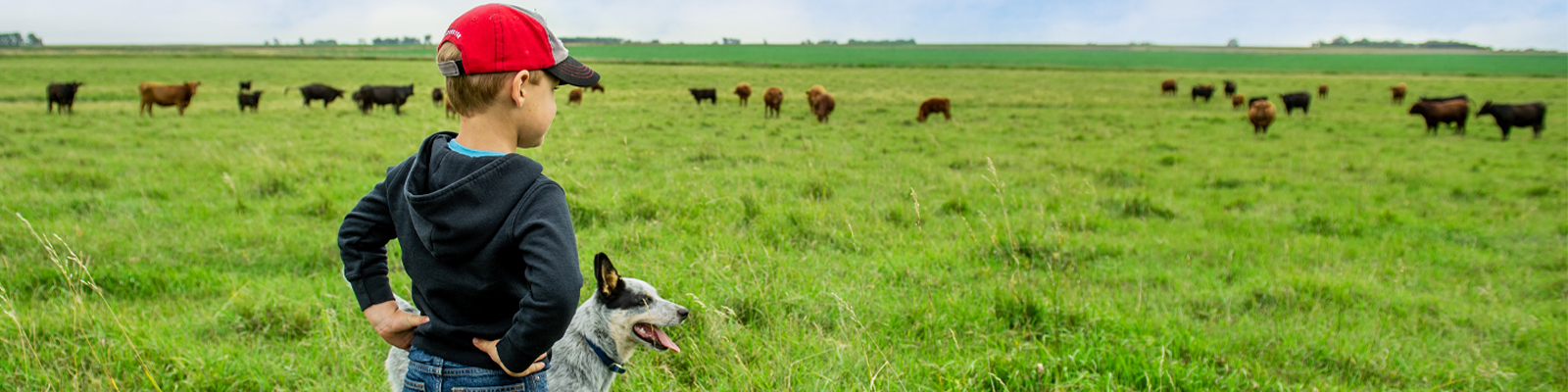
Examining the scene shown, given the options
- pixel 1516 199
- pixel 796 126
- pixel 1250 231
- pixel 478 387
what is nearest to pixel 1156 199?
pixel 1250 231

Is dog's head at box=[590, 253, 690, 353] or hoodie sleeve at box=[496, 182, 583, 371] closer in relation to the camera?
hoodie sleeve at box=[496, 182, 583, 371]

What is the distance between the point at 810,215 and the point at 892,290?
197 cm

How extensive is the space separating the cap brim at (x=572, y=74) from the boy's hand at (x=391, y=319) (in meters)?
0.68

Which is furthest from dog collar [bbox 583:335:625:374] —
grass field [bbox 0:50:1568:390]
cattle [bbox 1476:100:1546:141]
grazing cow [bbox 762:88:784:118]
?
cattle [bbox 1476:100:1546:141]

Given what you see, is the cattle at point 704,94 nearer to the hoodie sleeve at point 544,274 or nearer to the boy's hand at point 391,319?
the boy's hand at point 391,319

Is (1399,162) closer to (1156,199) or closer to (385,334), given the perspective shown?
(1156,199)

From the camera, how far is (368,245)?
1.64m

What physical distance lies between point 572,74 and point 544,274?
0.46 m

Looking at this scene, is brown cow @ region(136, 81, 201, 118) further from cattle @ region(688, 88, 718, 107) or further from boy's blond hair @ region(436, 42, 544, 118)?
boy's blond hair @ region(436, 42, 544, 118)

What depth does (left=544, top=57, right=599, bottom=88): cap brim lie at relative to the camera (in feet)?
4.77

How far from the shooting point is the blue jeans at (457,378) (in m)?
1.55

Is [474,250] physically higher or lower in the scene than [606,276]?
higher

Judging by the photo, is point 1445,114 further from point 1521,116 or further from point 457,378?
point 457,378

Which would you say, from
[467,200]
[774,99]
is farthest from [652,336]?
[774,99]
